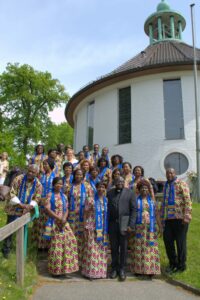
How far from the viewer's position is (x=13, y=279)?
4574 mm

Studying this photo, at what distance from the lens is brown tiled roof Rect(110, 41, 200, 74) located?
54.0 feet

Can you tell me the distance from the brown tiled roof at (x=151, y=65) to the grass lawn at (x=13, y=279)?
41.9ft

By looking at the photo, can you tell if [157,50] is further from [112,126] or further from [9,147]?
[9,147]

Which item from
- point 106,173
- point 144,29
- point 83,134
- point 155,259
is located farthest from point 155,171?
point 144,29

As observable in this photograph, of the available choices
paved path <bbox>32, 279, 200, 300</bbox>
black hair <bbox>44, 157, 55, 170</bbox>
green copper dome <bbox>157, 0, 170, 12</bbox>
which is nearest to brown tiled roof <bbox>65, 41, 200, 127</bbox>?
green copper dome <bbox>157, 0, 170, 12</bbox>

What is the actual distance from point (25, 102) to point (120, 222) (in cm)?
2602

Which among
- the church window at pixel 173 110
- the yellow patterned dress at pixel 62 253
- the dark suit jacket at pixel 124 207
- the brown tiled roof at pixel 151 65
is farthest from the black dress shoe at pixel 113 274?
the brown tiled roof at pixel 151 65

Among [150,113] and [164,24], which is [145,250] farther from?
[164,24]

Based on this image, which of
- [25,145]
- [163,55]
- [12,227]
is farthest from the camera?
[25,145]

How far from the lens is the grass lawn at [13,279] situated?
4105mm

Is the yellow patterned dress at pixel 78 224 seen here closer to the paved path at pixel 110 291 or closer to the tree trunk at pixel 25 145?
the paved path at pixel 110 291

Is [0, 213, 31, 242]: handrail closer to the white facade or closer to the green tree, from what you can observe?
the white facade

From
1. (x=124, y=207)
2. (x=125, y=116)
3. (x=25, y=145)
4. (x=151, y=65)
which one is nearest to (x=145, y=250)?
(x=124, y=207)

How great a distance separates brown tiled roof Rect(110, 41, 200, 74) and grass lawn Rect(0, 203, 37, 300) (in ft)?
42.9
